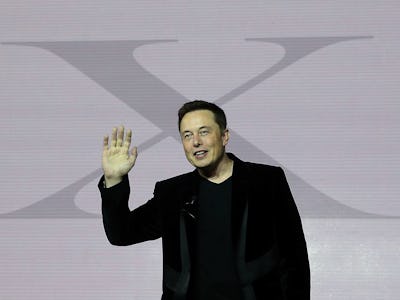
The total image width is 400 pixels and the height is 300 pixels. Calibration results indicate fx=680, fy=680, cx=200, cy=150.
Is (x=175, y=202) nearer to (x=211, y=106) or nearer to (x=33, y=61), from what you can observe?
(x=211, y=106)

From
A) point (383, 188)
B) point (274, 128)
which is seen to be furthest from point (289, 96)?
point (383, 188)

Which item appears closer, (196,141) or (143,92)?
(196,141)

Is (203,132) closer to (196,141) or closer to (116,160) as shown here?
(196,141)

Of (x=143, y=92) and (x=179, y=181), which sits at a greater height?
(x=143, y=92)

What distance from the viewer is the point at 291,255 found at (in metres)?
1.39

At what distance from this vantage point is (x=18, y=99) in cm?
275

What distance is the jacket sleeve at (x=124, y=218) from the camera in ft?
4.62

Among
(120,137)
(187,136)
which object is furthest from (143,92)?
(187,136)

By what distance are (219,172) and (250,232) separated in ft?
0.51

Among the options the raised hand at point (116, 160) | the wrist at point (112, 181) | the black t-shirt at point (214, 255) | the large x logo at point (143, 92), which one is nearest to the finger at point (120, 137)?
the raised hand at point (116, 160)

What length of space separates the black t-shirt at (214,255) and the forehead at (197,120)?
0.48 feet

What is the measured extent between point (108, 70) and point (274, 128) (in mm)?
710

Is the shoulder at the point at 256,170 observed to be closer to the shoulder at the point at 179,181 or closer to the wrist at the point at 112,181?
the shoulder at the point at 179,181

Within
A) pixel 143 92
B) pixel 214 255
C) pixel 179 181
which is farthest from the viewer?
pixel 143 92
